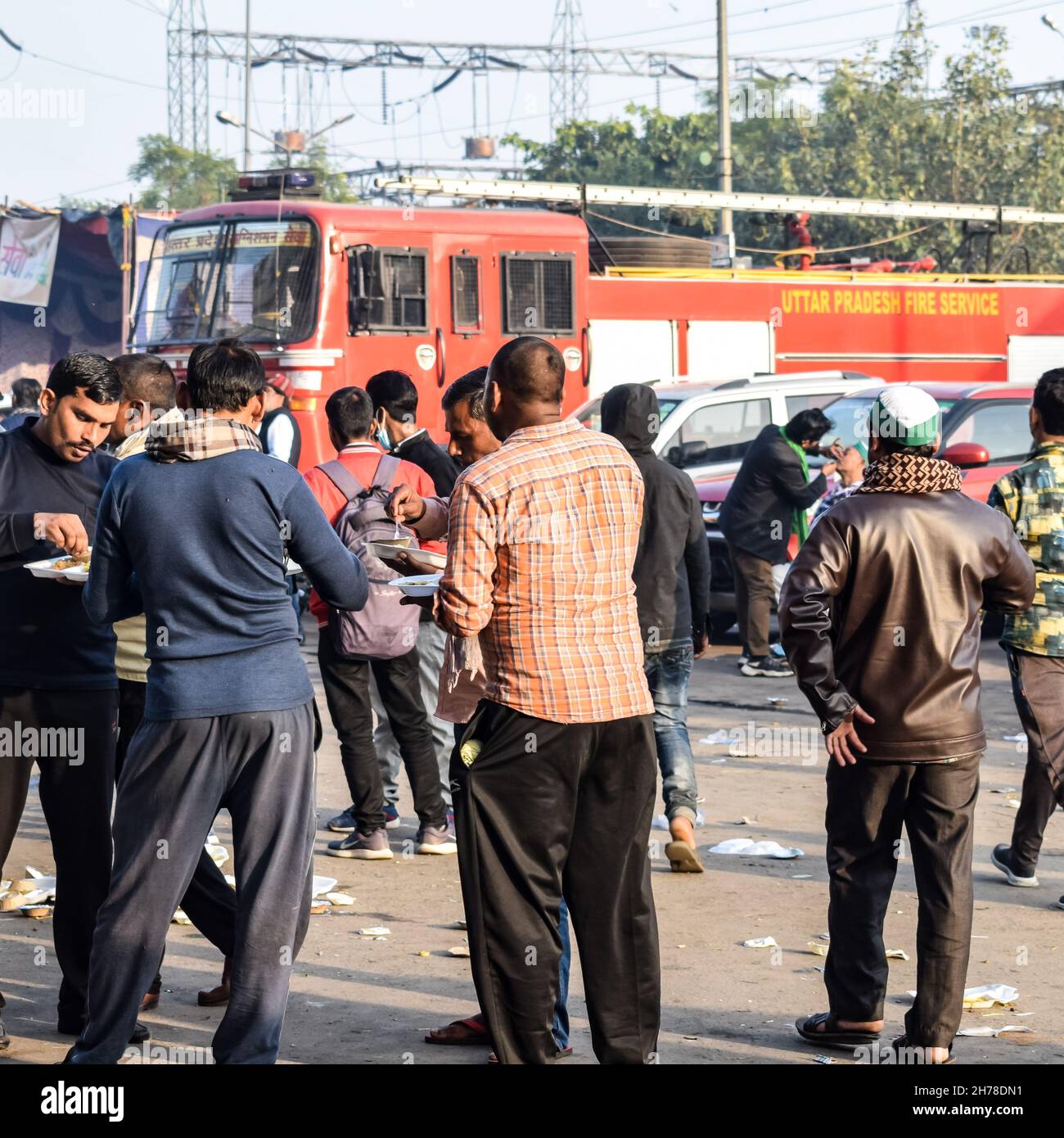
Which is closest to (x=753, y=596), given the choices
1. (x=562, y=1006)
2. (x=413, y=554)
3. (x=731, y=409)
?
(x=731, y=409)

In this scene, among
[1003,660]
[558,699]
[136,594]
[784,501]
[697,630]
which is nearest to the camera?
[558,699]

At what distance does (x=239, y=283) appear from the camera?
54.2ft

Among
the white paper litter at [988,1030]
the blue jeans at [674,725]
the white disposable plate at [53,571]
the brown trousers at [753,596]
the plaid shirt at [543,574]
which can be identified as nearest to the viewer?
the plaid shirt at [543,574]

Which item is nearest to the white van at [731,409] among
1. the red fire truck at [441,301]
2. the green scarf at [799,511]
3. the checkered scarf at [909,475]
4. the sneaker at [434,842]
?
the red fire truck at [441,301]

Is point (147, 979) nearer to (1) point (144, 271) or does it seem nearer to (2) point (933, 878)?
(2) point (933, 878)

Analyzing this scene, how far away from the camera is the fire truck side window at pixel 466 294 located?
55.7 ft

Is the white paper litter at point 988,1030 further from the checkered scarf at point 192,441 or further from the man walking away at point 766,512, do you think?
the man walking away at point 766,512

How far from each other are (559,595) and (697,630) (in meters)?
3.47

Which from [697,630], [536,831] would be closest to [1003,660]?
[697,630]

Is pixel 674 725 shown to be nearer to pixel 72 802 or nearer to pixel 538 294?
pixel 72 802

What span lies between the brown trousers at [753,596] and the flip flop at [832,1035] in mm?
7496

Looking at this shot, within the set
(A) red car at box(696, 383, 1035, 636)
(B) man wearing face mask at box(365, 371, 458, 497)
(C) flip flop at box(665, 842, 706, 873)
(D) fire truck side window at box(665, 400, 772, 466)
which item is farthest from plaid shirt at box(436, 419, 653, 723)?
(D) fire truck side window at box(665, 400, 772, 466)

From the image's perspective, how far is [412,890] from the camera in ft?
23.5

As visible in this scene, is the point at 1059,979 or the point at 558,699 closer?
the point at 558,699
